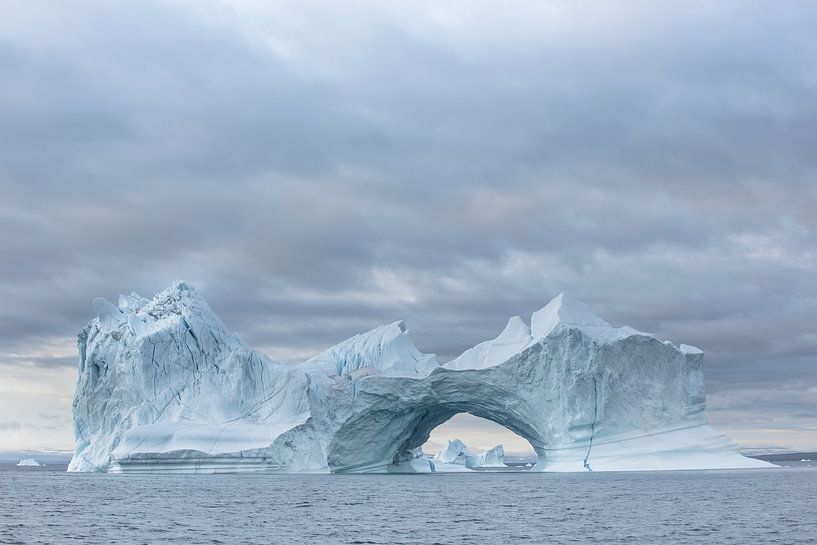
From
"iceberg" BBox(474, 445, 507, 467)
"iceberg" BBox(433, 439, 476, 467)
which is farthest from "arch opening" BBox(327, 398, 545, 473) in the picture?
"iceberg" BBox(474, 445, 507, 467)

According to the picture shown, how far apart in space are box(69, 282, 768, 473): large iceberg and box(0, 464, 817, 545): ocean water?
1.91 meters

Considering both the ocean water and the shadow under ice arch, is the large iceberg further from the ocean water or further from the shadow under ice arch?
the ocean water

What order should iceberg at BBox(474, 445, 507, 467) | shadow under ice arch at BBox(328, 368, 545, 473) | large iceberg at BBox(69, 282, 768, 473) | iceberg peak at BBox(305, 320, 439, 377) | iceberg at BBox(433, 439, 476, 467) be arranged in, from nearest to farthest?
large iceberg at BBox(69, 282, 768, 473) < shadow under ice arch at BBox(328, 368, 545, 473) < iceberg peak at BBox(305, 320, 439, 377) < iceberg at BBox(433, 439, 476, 467) < iceberg at BBox(474, 445, 507, 467)

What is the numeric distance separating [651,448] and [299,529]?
20.8m

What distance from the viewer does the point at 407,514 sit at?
25141 millimetres

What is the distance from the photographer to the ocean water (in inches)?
781

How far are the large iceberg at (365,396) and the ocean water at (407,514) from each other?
6.28ft

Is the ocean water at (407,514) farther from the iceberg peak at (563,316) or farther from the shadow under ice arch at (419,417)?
the iceberg peak at (563,316)

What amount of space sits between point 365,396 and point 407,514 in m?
Result: 15.2

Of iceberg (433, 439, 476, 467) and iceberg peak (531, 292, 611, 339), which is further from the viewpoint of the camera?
iceberg (433, 439, 476, 467)

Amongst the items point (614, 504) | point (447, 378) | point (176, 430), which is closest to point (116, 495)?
point (176, 430)

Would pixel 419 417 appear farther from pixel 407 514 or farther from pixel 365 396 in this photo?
pixel 407 514

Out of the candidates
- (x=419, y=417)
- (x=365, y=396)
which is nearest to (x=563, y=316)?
(x=365, y=396)

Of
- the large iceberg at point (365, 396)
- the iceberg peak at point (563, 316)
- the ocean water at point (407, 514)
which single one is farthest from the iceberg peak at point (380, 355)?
the ocean water at point (407, 514)
